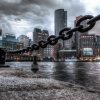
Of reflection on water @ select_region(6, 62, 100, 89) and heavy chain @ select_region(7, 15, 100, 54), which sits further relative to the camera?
reflection on water @ select_region(6, 62, 100, 89)

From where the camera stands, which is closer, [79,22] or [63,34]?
[79,22]

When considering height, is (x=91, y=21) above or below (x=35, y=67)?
above

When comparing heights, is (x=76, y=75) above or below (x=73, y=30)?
below

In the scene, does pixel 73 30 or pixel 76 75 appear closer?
pixel 73 30

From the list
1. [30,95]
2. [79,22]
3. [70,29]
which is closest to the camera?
[30,95]

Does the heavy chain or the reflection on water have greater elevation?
the heavy chain

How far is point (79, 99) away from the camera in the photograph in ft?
12.1

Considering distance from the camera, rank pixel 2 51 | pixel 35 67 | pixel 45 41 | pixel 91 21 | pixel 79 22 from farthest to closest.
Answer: pixel 35 67 < pixel 2 51 < pixel 45 41 < pixel 79 22 < pixel 91 21

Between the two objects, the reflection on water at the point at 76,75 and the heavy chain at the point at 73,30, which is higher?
the heavy chain at the point at 73,30

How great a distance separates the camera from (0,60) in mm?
10086

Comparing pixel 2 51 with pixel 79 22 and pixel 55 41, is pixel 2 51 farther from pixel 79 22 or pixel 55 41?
pixel 79 22

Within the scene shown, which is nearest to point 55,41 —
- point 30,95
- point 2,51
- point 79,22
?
point 79,22

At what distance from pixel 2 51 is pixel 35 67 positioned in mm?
7301

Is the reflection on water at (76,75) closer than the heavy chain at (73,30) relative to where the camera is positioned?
No
